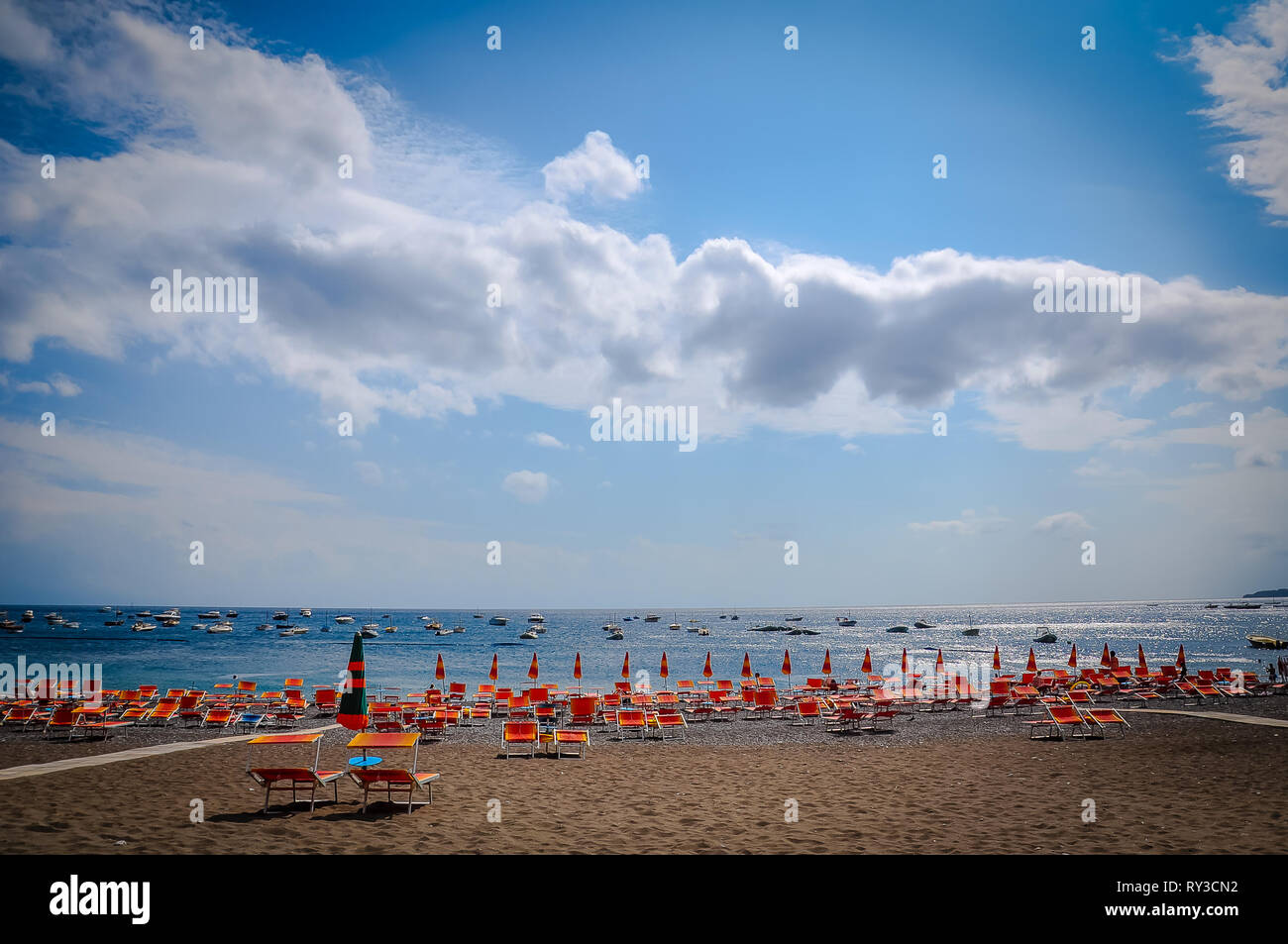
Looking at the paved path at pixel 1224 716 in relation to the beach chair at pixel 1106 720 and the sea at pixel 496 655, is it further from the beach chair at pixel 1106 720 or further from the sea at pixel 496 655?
the sea at pixel 496 655

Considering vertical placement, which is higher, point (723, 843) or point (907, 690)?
point (723, 843)

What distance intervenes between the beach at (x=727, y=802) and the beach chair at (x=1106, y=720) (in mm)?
662

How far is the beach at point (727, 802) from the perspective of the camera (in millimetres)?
7750

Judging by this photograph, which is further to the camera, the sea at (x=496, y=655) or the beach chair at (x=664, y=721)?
the sea at (x=496, y=655)

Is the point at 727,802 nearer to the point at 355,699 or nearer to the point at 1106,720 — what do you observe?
the point at 355,699

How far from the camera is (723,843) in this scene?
25.9 ft

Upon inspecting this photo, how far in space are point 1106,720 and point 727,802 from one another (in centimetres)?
1179

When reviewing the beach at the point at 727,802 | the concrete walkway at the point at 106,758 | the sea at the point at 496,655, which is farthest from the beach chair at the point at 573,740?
the sea at the point at 496,655

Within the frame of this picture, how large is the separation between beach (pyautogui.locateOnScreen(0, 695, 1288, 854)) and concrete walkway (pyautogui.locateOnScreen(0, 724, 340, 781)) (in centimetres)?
46
